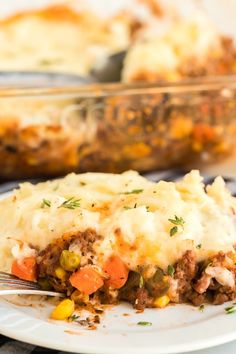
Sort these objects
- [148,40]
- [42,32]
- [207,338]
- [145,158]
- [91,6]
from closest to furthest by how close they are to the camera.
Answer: [207,338]
[145,158]
[148,40]
[42,32]
[91,6]

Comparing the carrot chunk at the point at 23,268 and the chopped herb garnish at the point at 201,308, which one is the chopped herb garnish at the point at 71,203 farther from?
the chopped herb garnish at the point at 201,308

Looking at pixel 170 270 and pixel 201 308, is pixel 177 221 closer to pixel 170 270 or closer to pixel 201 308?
pixel 170 270

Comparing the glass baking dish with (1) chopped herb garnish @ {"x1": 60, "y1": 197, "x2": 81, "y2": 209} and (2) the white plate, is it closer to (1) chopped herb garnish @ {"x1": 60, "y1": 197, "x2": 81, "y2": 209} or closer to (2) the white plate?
(1) chopped herb garnish @ {"x1": 60, "y1": 197, "x2": 81, "y2": 209}

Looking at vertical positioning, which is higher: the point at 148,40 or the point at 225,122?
the point at 148,40

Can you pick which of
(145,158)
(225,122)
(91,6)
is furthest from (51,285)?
(91,6)

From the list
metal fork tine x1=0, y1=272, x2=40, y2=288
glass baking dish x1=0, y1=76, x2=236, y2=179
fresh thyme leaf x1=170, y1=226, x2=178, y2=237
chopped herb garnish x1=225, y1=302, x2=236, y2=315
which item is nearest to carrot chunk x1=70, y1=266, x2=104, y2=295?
metal fork tine x1=0, y1=272, x2=40, y2=288

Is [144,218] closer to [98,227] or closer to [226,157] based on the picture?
[98,227]
